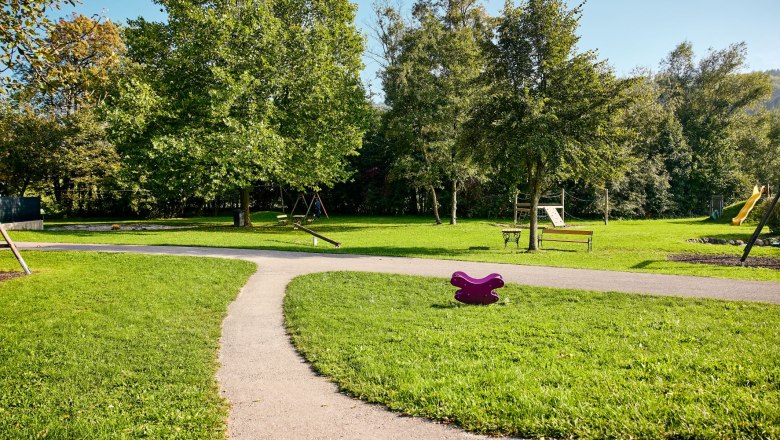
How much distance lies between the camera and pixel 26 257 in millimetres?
14602

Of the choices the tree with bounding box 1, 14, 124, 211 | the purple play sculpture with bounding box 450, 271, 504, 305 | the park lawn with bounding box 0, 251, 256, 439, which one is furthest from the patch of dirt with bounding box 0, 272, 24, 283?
the tree with bounding box 1, 14, 124, 211

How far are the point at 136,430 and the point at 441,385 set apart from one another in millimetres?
3021

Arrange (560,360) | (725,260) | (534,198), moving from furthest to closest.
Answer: (534,198)
(725,260)
(560,360)

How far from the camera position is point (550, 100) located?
16531 millimetres

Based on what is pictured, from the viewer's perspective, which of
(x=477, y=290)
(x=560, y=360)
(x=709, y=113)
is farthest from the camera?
(x=709, y=113)

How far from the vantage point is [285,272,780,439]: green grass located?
14.5ft

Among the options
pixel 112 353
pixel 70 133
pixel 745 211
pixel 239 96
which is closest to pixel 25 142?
pixel 70 133

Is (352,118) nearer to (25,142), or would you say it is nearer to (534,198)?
(534,198)

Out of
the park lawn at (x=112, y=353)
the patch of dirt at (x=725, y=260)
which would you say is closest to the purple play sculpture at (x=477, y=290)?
the park lawn at (x=112, y=353)

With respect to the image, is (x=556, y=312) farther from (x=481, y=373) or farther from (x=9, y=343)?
(x=9, y=343)

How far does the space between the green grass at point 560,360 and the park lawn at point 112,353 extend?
1539 millimetres

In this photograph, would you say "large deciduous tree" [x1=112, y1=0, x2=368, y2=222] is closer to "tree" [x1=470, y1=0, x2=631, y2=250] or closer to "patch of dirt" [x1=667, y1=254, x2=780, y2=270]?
"tree" [x1=470, y1=0, x2=631, y2=250]

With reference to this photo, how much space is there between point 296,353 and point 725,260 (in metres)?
14.1

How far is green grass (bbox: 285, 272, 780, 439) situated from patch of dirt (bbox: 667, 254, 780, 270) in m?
6.21
